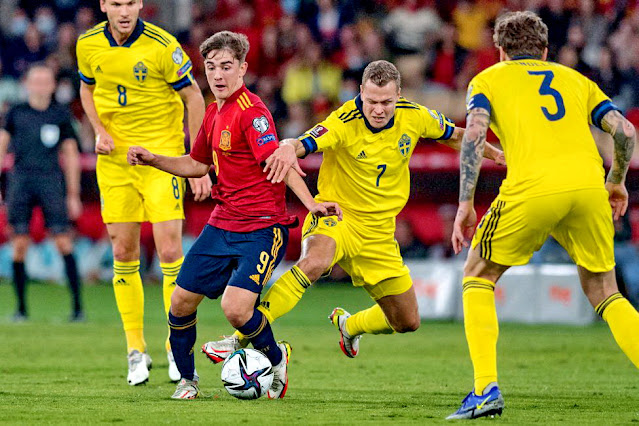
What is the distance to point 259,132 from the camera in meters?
6.50

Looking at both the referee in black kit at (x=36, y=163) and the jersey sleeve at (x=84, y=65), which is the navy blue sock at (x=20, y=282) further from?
the jersey sleeve at (x=84, y=65)

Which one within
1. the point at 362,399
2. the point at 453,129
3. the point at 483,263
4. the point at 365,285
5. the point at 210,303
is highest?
the point at 453,129

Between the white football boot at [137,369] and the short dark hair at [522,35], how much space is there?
11.0ft

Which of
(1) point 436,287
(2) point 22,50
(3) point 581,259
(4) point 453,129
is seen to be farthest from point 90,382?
(2) point 22,50

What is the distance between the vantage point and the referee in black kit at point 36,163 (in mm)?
12141

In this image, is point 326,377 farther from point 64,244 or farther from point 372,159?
point 64,244

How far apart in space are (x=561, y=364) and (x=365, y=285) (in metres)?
2.41

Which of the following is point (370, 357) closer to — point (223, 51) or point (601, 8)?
point (223, 51)

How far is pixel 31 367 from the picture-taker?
8.51 metres

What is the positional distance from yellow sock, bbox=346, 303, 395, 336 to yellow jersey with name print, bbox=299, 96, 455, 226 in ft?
2.41

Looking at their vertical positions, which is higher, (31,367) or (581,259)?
(581,259)

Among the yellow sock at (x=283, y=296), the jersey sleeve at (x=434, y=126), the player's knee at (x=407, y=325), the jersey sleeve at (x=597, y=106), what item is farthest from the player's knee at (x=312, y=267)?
the jersey sleeve at (x=597, y=106)

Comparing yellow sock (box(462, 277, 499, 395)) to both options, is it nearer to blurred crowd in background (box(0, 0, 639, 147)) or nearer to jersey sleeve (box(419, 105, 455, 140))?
jersey sleeve (box(419, 105, 455, 140))

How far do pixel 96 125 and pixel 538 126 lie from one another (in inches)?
137
